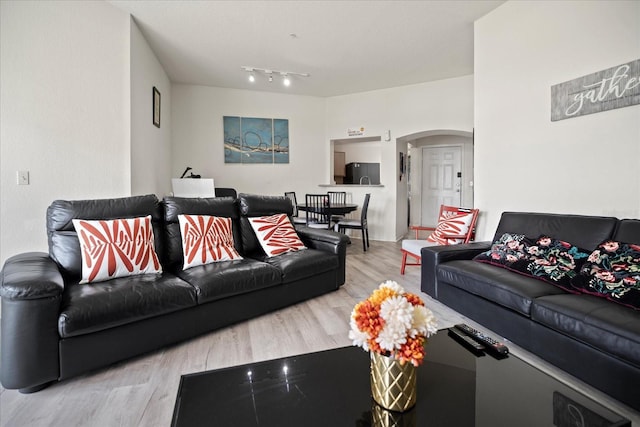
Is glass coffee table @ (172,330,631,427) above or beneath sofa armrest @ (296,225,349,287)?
beneath

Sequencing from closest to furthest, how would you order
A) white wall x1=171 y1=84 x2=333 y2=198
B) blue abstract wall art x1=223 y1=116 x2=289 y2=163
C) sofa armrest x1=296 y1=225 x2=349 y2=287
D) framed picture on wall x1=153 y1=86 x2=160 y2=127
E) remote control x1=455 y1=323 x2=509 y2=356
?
remote control x1=455 y1=323 x2=509 y2=356 < sofa armrest x1=296 y1=225 x2=349 y2=287 < framed picture on wall x1=153 y1=86 x2=160 y2=127 < white wall x1=171 y1=84 x2=333 y2=198 < blue abstract wall art x1=223 y1=116 x2=289 y2=163

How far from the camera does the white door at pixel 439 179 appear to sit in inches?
281

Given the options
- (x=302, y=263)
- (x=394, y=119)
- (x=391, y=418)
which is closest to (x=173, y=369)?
(x=302, y=263)

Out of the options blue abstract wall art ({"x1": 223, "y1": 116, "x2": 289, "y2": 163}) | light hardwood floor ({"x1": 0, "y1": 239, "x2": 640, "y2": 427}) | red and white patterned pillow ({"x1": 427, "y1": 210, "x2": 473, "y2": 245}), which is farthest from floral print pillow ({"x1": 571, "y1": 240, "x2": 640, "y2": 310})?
blue abstract wall art ({"x1": 223, "y1": 116, "x2": 289, "y2": 163})

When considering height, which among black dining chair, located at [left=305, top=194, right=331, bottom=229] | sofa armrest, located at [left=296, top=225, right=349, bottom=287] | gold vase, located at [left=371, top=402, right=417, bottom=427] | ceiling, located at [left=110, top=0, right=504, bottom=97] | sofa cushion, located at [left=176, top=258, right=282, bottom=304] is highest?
ceiling, located at [left=110, top=0, right=504, bottom=97]

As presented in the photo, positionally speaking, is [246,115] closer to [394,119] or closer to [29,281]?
[394,119]

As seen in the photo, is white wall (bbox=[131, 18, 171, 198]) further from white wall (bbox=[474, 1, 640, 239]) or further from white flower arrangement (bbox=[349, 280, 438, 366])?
white wall (bbox=[474, 1, 640, 239])

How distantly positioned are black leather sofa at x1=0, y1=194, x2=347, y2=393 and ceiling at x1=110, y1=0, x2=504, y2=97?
201 centimetres

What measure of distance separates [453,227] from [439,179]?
166 inches

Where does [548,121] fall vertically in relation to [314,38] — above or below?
below

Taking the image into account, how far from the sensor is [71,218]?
7.28 ft

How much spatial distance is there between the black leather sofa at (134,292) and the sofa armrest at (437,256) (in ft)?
2.62

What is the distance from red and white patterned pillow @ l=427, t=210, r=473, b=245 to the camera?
11.3ft

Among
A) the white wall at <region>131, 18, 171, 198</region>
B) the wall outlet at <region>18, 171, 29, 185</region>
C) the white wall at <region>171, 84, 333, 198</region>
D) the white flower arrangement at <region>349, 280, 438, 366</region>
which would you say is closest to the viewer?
the white flower arrangement at <region>349, 280, 438, 366</region>
